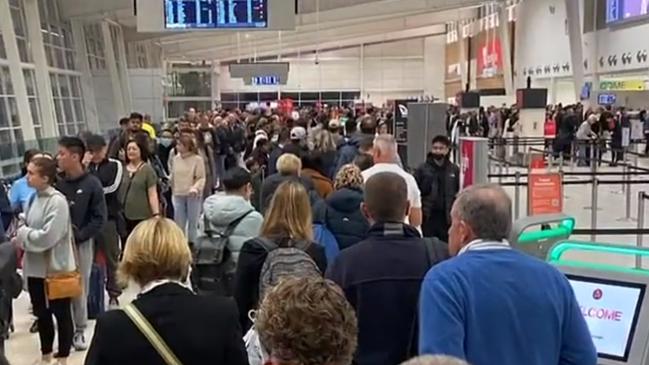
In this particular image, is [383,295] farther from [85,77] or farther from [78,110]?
[85,77]

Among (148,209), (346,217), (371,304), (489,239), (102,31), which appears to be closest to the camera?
(489,239)

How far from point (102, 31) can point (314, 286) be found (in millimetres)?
27244

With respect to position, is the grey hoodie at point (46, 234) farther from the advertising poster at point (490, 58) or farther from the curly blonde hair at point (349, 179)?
the advertising poster at point (490, 58)

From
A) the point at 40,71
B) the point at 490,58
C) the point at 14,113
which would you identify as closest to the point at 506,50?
the point at 490,58

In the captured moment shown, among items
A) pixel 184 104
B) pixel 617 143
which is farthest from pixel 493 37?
pixel 617 143

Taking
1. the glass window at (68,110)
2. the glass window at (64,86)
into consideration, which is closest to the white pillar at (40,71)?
the glass window at (64,86)

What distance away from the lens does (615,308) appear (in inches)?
115

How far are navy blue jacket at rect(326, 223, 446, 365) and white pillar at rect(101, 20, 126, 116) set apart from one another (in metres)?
25.0

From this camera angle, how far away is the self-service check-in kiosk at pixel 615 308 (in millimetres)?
2850

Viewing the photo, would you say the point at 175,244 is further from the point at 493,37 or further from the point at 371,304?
the point at 493,37

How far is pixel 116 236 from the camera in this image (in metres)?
7.11

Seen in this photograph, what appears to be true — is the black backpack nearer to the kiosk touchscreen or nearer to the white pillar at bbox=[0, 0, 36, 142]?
the kiosk touchscreen

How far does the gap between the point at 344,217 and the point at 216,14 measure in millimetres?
9284

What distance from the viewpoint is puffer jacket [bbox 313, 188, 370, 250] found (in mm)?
5004
